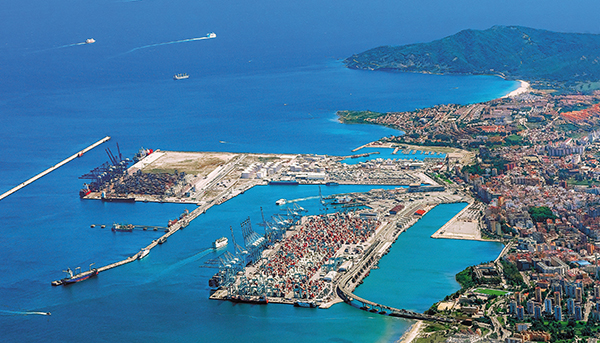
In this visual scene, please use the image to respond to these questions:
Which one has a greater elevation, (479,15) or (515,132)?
(479,15)

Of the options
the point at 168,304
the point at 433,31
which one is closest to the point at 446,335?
the point at 168,304

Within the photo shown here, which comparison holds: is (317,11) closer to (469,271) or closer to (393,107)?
(393,107)

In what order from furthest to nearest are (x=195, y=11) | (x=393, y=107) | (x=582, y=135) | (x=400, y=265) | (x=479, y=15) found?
(x=195, y=11) → (x=479, y=15) → (x=393, y=107) → (x=582, y=135) → (x=400, y=265)

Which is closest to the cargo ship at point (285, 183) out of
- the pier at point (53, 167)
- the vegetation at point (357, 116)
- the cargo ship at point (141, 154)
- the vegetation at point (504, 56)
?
the cargo ship at point (141, 154)

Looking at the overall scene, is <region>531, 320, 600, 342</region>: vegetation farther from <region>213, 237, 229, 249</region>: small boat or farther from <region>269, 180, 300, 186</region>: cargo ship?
<region>269, 180, 300, 186</region>: cargo ship

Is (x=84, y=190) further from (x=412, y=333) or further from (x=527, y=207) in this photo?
(x=412, y=333)

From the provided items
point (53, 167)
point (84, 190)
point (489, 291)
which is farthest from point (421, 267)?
point (53, 167)

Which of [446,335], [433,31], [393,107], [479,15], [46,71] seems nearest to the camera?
[446,335]
